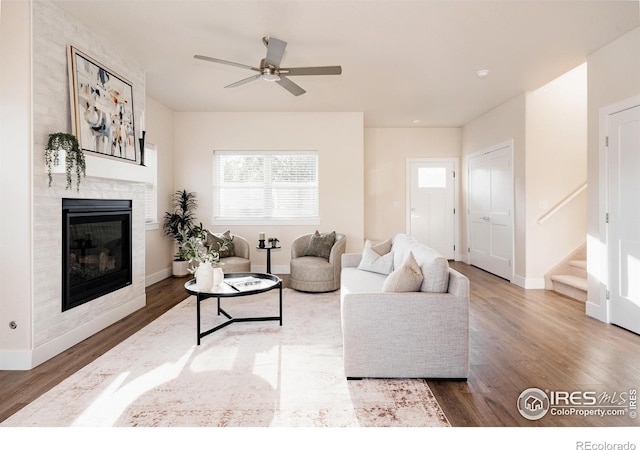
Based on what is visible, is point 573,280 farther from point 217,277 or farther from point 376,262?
point 217,277

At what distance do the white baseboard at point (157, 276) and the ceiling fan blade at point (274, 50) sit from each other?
145 inches

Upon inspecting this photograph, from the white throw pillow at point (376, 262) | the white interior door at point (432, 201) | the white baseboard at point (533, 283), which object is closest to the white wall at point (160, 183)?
the white throw pillow at point (376, 262)

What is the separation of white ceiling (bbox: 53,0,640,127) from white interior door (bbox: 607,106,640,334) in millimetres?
969

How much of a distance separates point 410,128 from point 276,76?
180 inches

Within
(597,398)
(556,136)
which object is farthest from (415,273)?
(556,136)

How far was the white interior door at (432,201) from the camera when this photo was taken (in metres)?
7.30

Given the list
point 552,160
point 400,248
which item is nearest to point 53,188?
point 400,248

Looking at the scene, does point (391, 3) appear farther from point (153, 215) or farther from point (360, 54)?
point (153, 215)

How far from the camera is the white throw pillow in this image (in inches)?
145

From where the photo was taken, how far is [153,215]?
5.51 meters

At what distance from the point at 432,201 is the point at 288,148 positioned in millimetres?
3363

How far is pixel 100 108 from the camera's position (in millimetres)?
3295

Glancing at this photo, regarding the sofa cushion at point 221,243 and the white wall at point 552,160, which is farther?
the sofa cushion at point 221,243

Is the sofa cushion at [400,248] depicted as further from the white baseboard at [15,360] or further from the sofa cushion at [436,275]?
the white baseboard at [15,360]
